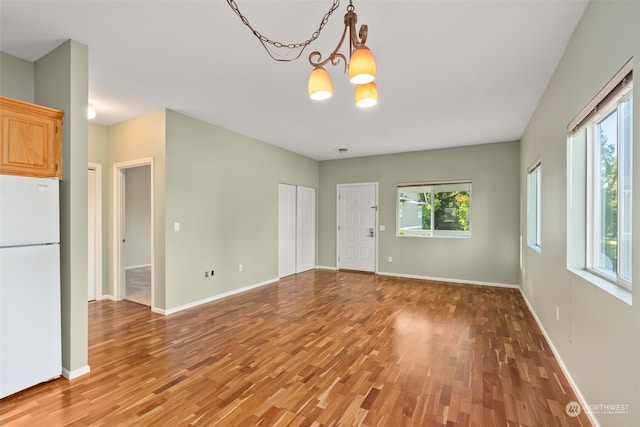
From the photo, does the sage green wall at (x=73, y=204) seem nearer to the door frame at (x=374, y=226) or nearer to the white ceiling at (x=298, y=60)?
the white ceiling at (x=298, y=60)

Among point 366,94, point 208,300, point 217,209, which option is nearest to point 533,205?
point 366,94

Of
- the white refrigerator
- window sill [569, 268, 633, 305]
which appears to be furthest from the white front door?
the white refrigerator

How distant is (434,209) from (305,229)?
292 cm

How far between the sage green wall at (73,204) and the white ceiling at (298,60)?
0.24m

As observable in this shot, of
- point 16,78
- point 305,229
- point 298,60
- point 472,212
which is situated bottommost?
point 305,229

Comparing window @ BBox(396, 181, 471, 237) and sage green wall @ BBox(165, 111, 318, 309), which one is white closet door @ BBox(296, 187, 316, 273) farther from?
window @ BBox(396, 181, 471, 237)

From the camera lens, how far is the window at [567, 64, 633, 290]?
166cm

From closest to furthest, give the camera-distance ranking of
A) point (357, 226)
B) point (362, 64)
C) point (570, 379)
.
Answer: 1. point (362, 64)
2. point (570, 379)
3. point (357, 226)

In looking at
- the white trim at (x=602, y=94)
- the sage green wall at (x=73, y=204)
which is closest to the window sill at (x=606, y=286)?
the white trim at (x=602, y=94)

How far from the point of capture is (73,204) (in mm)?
2473

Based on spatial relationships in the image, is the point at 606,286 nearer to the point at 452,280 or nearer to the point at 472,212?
the point at 472,212

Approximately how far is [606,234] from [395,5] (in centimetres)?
212

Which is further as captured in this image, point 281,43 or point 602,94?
point 281,43

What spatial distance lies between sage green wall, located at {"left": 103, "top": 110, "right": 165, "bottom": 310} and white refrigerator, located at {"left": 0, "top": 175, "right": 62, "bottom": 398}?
62.5 inches
